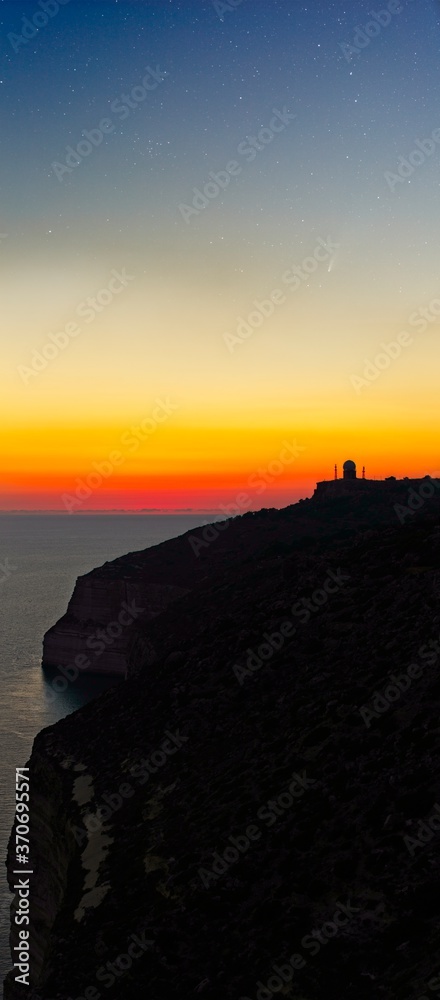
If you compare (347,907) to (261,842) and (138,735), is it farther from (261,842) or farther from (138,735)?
(138,735)

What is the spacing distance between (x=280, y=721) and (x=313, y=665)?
4.10 metres

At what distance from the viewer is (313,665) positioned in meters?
32.8

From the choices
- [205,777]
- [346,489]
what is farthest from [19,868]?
[346,489]

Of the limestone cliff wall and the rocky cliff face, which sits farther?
the limestone cliff wall

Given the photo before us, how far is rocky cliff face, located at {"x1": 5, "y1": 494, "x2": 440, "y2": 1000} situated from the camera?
1717 centimetres

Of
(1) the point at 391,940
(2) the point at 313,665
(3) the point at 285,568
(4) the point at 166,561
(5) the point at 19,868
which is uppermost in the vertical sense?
(4) the point at 166,561

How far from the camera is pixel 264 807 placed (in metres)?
23.7

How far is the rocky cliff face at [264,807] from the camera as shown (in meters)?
17.2

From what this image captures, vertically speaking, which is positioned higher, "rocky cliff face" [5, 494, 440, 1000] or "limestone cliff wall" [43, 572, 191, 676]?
"limestone cliff wall" [43, 572, 191, 676]

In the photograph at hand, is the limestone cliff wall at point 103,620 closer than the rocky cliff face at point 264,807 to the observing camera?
No

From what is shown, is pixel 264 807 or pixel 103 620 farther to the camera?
pixel 103 620

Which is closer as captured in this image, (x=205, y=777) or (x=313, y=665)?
(x=205, y=777)

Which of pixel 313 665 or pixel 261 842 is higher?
pixel 313 665

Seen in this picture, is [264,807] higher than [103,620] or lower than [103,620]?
lower
